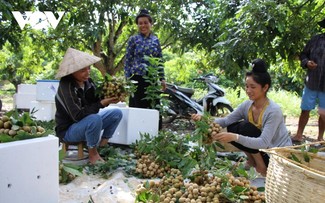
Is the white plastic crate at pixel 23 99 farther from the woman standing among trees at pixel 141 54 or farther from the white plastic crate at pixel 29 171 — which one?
the white plastic crate at pixel 29 171

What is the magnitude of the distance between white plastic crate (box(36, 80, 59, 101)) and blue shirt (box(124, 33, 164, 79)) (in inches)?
79.8

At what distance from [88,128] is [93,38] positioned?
101 inches

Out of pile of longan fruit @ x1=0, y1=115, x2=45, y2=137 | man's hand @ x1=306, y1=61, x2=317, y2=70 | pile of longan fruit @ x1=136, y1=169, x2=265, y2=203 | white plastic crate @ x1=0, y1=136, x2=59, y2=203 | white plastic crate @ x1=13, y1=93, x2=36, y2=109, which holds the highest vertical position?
man's hand @ x1=306, y1=61, x2=317, y2=70

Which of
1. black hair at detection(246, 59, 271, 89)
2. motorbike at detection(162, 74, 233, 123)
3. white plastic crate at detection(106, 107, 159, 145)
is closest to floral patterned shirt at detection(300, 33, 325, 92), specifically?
black hair at detection(246, 59, 271, 89)

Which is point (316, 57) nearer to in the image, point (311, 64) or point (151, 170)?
point (311, 64)

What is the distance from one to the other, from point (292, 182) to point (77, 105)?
2.08 metres

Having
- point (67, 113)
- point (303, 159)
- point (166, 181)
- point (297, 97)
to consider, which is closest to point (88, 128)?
point (67, 113)

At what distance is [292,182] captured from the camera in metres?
1.78

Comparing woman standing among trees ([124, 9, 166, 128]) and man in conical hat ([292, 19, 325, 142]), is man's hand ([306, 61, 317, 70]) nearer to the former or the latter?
man in conical hat ([292, 19, 325, 142])

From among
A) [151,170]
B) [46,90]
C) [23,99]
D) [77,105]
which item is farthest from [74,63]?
[23,99]

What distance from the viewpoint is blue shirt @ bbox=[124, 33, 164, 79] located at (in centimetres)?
427

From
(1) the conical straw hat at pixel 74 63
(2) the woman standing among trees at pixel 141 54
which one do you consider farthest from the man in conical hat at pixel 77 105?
(2) the woman standing among trees at pixel 141 54

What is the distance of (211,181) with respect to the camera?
7.77 ft

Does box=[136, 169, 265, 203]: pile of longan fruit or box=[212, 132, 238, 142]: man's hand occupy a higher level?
box=[212, 132, 238, 142]: man's hand
